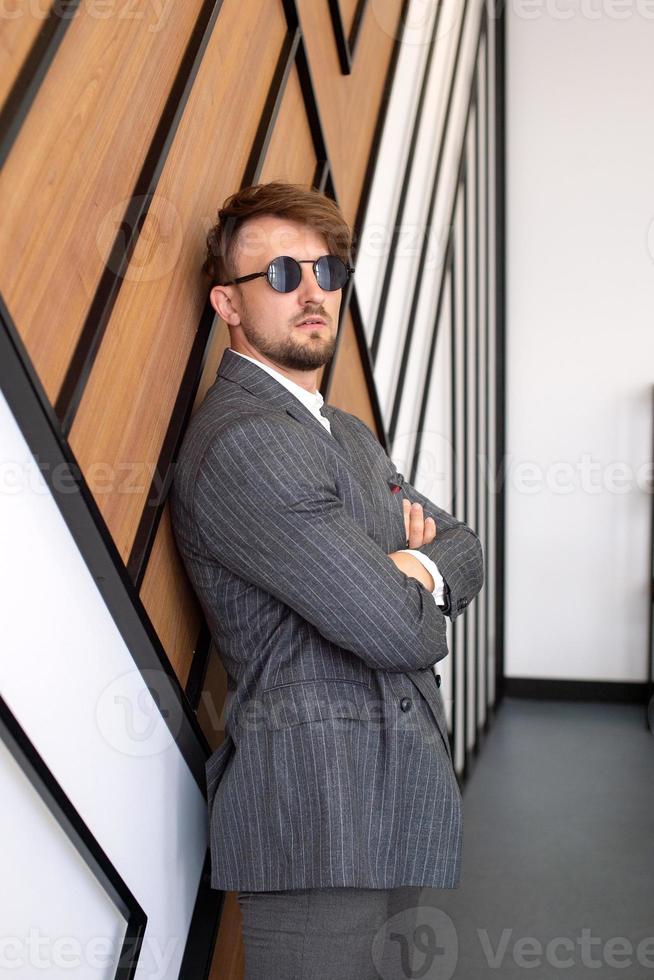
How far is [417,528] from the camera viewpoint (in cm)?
179

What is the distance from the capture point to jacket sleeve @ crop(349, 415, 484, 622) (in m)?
1.68

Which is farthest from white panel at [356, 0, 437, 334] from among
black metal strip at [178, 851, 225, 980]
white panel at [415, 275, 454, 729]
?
black metal strip at [178, 851, 225, 980]

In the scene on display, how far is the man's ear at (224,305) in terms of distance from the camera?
163 cm

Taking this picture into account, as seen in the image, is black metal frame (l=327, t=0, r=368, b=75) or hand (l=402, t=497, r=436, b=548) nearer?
hand (l=402, t=497, r=436, b=548)

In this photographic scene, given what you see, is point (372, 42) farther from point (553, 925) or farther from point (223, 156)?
point (553, 925)

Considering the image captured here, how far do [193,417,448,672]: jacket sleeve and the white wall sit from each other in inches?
139

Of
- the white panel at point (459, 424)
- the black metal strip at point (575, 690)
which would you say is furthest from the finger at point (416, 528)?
the black metal strip at point (575, 690)

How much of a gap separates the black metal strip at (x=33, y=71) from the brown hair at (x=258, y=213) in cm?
48

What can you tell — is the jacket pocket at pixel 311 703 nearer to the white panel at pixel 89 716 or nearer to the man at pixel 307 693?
the man at pixel 307 693

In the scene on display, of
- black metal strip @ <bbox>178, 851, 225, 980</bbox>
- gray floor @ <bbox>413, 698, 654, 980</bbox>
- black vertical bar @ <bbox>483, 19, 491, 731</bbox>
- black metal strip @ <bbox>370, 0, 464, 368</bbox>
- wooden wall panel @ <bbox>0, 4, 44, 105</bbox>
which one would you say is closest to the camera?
wooden wall panel @ <bbox>0, 4, 44, 105</bbox>

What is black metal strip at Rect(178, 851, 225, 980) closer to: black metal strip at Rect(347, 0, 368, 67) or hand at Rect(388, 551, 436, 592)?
hand at Rect(388, 551, 436, 592)

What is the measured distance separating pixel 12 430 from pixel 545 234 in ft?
13.3

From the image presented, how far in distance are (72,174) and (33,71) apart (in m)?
0.13

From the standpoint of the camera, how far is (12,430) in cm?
111
